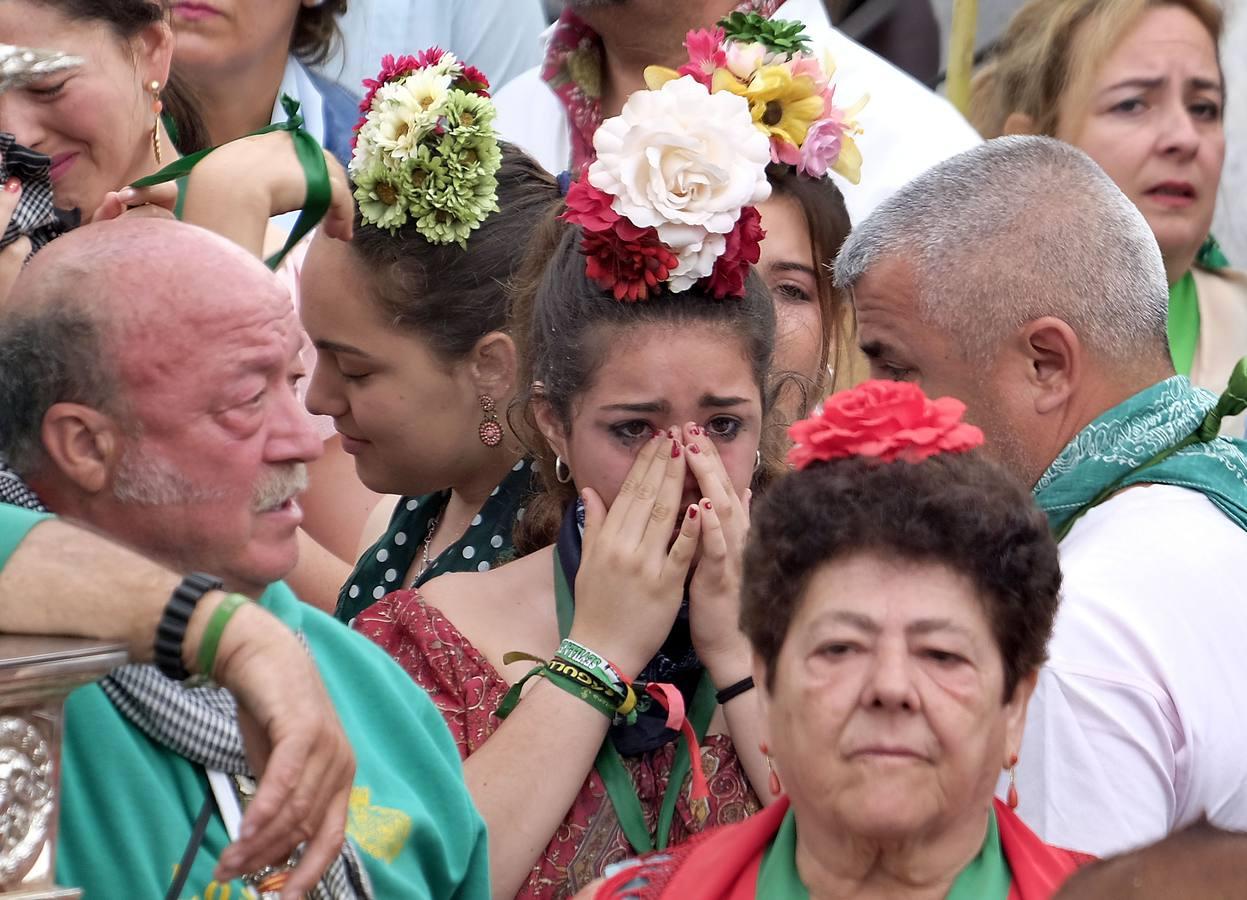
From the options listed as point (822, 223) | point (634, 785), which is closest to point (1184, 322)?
point (822, 223)

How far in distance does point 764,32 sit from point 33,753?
2.66 m

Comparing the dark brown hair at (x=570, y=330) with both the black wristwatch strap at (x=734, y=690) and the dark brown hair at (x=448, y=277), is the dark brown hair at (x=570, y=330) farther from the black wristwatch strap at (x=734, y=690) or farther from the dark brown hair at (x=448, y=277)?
the black wristwatch strap at (x=734, y=690)

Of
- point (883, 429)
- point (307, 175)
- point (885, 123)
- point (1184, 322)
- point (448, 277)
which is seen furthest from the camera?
point (1184, 322)

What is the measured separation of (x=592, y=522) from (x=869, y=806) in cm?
102

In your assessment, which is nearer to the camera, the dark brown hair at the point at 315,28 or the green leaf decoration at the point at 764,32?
the green leaf decoration at the point at 764,32

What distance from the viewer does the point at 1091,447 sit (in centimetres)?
353

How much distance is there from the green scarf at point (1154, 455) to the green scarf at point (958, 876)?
0.97m

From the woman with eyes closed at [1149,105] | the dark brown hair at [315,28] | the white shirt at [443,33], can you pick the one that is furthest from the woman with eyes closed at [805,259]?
the white shirt at [443,33]

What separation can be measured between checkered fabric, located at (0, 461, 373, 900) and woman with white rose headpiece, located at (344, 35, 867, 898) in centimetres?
44

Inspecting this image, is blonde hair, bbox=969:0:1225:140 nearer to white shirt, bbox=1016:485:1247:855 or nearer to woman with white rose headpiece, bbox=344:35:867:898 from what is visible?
→ woman with white rose headpiece, bbox=344:35:867:898

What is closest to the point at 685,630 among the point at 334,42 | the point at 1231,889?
the point at 1231,889

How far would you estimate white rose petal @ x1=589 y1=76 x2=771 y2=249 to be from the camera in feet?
11.2

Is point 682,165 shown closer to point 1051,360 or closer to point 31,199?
point 1051,360

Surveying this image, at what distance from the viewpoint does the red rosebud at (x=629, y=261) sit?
344 centimetres
